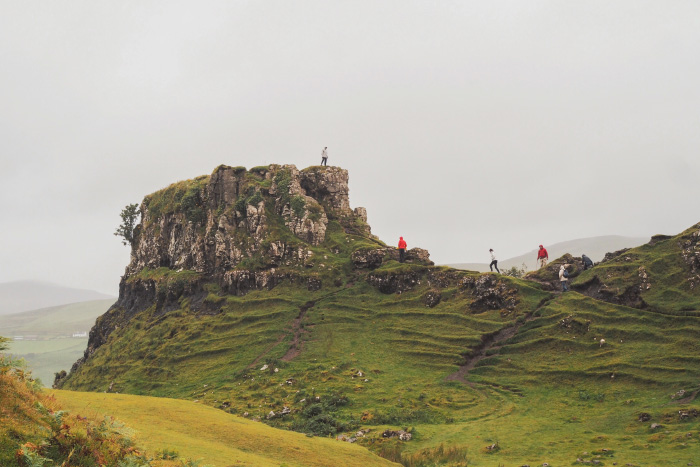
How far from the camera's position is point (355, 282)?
77438 millimetres

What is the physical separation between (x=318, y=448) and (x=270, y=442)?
2.46 m

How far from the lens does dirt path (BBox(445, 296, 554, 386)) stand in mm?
52181

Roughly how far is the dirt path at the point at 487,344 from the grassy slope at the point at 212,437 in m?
30.9

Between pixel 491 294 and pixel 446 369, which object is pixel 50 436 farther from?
pixel 491 294

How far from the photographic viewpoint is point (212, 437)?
68.3 feet

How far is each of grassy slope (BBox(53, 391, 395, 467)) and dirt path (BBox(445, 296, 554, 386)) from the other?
101 feet

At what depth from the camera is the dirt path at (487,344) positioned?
171 ft

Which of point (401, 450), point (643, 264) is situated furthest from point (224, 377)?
point (643, 264)

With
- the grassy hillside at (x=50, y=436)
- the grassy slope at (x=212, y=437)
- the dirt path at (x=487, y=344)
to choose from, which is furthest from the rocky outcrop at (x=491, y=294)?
the grassy hillside at (x=50, y=436)

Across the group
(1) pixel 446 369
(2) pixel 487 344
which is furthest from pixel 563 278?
(1) pixel 446 369

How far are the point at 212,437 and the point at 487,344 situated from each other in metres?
43.0

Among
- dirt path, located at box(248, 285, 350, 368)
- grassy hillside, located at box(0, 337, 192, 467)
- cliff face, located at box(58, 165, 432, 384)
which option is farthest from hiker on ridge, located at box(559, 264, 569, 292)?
grassy hillside, located at box(0, 337, 192, 467)

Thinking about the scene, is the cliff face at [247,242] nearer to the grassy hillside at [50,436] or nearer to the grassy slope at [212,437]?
the grassy slope at [212,437]

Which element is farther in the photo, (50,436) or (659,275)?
(659,275)
